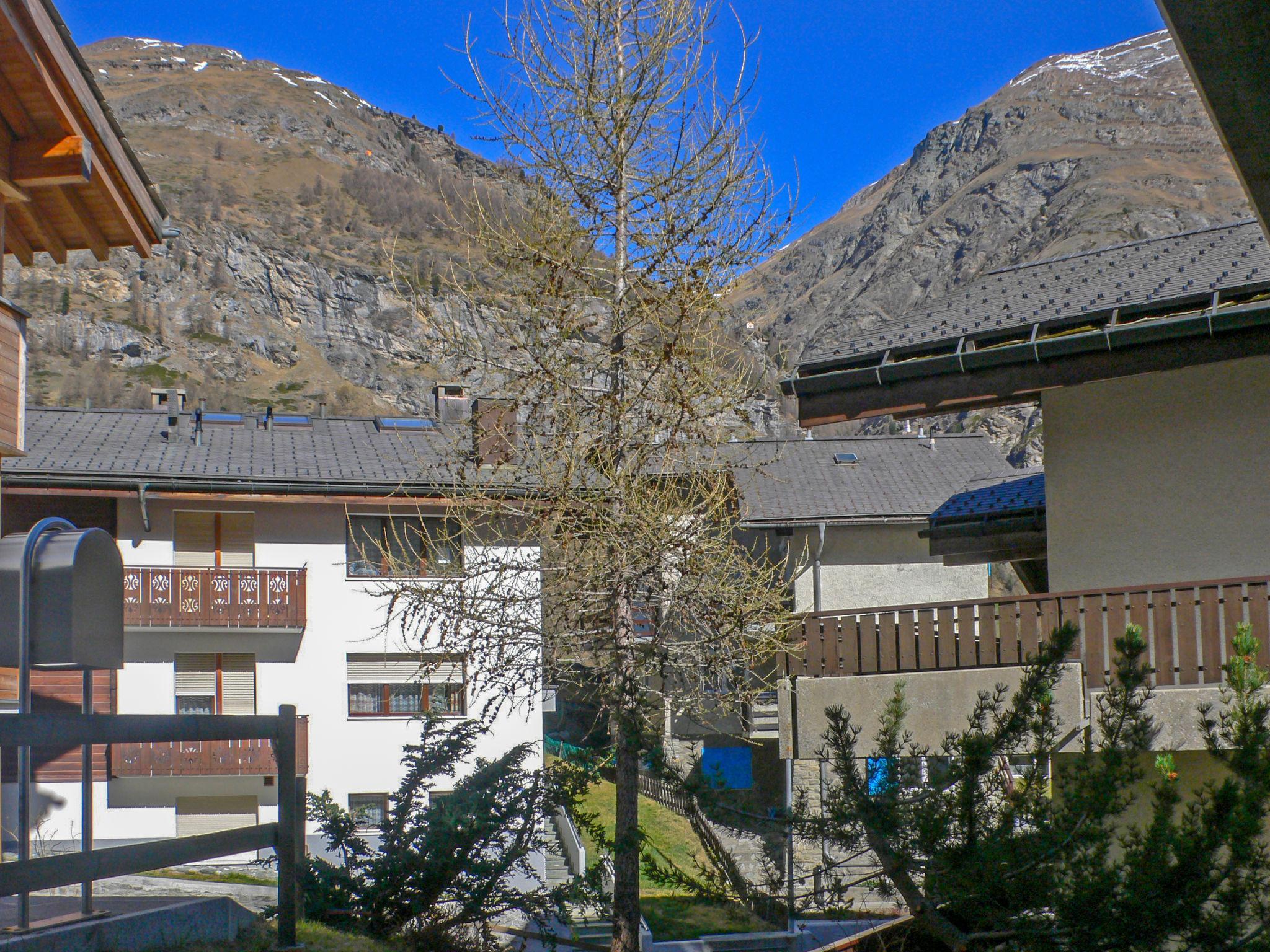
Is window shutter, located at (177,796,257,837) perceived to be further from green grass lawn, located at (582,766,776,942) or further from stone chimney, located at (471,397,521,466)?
stone chimney, located at (471,397,521,466)

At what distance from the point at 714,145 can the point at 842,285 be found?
169 meters

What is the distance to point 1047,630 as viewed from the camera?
798 cm

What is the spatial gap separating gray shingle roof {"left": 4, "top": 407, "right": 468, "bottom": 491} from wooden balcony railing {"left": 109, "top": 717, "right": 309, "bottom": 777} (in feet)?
16.1

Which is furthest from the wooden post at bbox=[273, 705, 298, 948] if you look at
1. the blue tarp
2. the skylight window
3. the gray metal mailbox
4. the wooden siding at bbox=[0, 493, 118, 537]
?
the skylight window

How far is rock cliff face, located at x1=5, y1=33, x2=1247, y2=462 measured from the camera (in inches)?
3679

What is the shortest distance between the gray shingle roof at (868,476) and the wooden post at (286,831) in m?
21.0

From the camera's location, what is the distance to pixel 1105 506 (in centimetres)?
859

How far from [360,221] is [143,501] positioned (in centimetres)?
10817

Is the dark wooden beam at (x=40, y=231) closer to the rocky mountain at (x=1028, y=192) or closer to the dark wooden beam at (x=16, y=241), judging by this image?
the dark wooden beam at (x=16, y=241)

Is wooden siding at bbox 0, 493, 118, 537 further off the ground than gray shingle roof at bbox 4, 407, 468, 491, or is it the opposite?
gray shingle roof at bbox 4, 407, 468, 491

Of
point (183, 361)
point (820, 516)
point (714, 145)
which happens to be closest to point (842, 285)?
point (183, 361)

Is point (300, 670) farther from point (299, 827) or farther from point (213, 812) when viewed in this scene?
point (299, 827)

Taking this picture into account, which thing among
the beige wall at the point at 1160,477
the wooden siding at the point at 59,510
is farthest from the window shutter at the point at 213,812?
the beige wall at the point at 1160,477

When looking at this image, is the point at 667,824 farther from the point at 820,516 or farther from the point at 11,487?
the point at 11,487
